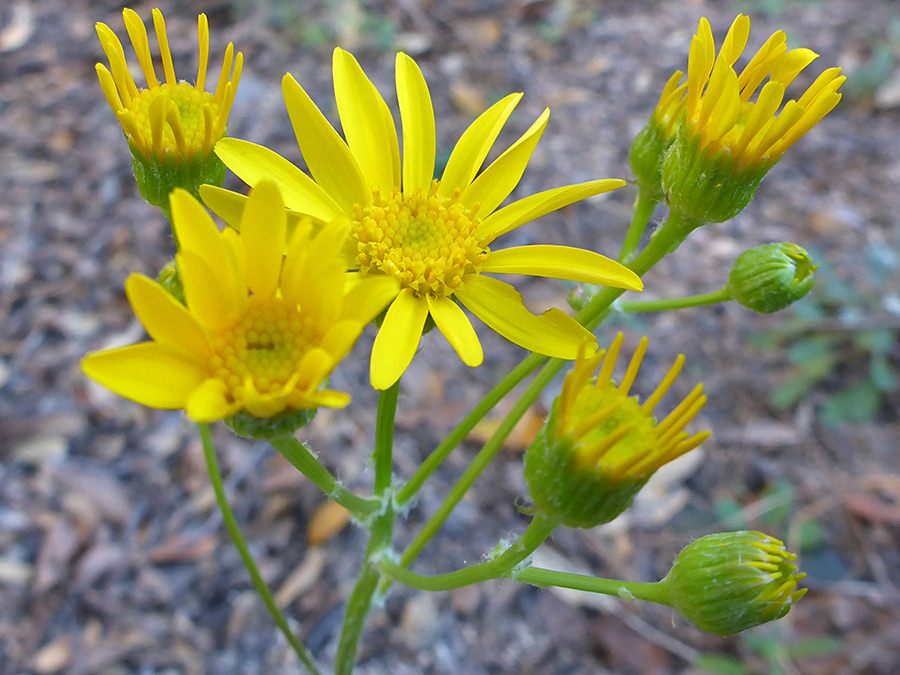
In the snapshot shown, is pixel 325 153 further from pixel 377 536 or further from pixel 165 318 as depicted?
pixel 377 536

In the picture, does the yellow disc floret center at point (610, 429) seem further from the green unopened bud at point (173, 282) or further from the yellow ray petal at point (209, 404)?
the green unopened bud at point (173, 282)

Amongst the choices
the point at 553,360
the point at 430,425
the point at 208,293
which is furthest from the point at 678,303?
the point at 430,425

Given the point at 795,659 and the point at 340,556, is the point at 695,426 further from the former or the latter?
the point at 340,556

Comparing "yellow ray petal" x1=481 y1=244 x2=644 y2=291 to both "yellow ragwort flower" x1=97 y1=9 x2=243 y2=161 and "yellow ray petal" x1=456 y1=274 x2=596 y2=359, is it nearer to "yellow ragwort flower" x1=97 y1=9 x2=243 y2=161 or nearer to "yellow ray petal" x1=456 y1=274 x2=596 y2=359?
"yellow ray petal" x1=456 y1=274 x2=596 y2=359

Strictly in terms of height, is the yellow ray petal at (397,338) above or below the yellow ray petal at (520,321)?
below

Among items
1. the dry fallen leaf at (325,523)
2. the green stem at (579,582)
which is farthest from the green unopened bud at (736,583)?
the dry fallen leaf at (325,523)
